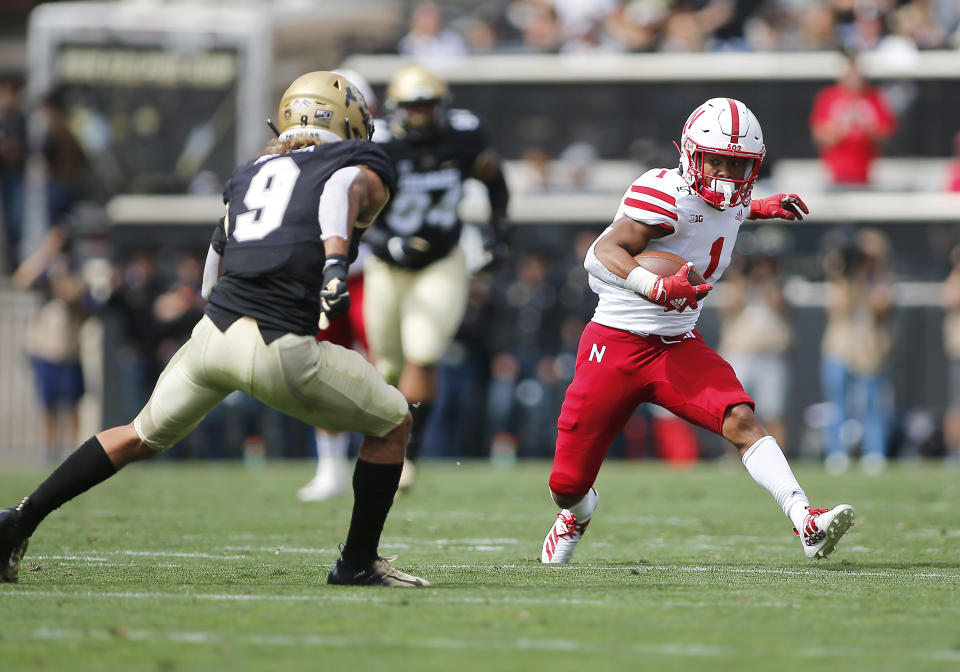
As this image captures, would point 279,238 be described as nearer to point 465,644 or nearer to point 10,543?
point 10,543

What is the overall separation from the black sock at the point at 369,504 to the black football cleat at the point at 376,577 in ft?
0.08

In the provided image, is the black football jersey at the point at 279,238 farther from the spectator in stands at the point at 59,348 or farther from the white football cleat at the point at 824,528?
the spectator in stands at the point at 59,348

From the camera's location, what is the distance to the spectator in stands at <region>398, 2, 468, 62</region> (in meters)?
16.1

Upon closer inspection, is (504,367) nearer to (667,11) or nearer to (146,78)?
(667,11)

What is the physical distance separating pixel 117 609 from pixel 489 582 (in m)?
1.28

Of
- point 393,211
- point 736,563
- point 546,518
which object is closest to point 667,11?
point 393,211

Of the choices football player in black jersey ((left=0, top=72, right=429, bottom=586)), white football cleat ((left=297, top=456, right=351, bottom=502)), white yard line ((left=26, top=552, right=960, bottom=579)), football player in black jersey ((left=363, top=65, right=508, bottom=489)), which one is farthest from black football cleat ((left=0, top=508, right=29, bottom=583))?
white football cleat ((left=297, top=456, right=351, bottom=502))

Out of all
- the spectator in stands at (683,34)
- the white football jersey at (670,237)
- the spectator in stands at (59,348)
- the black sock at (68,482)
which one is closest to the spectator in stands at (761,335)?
the spectator in stands at (683,34)

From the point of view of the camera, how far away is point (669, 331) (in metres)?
5.81

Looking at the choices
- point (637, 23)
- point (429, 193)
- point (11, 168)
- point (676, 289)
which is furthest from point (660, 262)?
point (11, 168)

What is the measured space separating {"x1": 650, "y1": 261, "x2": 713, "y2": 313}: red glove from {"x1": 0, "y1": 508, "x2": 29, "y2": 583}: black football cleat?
7.44 ft

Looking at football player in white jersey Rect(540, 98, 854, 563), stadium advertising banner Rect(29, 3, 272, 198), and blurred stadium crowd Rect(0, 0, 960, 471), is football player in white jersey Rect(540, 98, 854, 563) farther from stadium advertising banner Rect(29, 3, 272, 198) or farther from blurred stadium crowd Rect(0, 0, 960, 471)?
stadium advertising banner Rect(29, 3, 272, 198)

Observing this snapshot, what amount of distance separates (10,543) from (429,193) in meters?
4.69

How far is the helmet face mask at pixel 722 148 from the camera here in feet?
18.5
